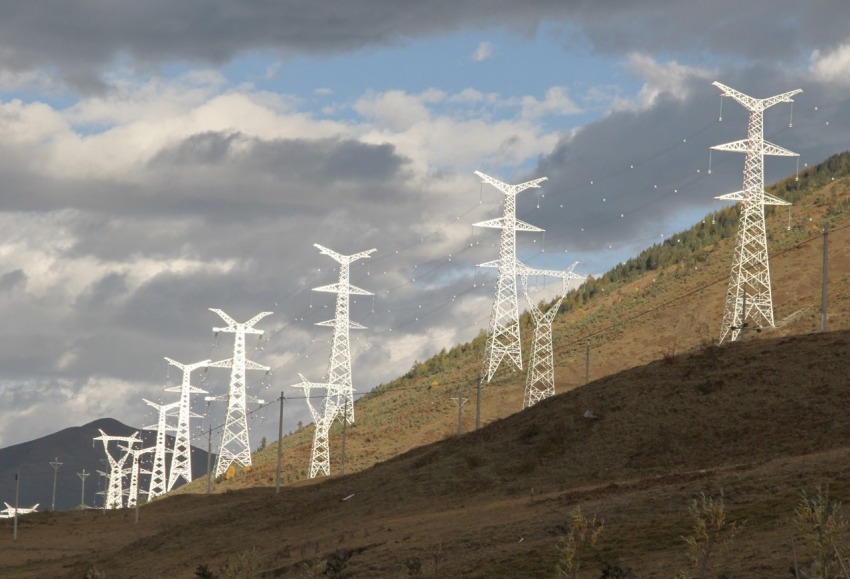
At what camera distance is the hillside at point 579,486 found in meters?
39.3

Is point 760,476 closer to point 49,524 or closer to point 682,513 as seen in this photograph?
point 682,513

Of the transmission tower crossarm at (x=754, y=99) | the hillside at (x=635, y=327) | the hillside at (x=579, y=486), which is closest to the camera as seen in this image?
the hillside at (x=579, y=486)

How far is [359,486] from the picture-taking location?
223ft

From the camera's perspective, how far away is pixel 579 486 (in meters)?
56.1

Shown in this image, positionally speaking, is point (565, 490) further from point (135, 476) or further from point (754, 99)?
point (135, 476)

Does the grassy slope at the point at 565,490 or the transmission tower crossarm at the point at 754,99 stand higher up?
the transmission tower crossarm at the point at 754,99

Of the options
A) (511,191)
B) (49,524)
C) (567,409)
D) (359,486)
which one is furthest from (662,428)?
(49,524)

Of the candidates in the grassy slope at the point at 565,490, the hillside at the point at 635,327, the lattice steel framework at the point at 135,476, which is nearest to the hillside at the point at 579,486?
the grassy slope at the point at 565,490

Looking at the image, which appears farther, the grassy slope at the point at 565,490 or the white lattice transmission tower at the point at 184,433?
the white lattice transmission tower at the point at 184,433

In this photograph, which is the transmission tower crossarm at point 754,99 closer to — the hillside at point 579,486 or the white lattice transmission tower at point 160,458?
the hillside at point 579,486

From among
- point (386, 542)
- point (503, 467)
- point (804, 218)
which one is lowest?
point (386, 542)

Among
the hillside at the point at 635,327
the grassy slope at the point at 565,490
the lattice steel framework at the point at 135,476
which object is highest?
the hillside at the point at 635,327

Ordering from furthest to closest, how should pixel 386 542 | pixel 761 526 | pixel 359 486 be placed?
1. pixel 359 486
2. pixel 386 542
3. pixel 761 526

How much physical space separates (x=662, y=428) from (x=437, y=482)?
38.3 feet
